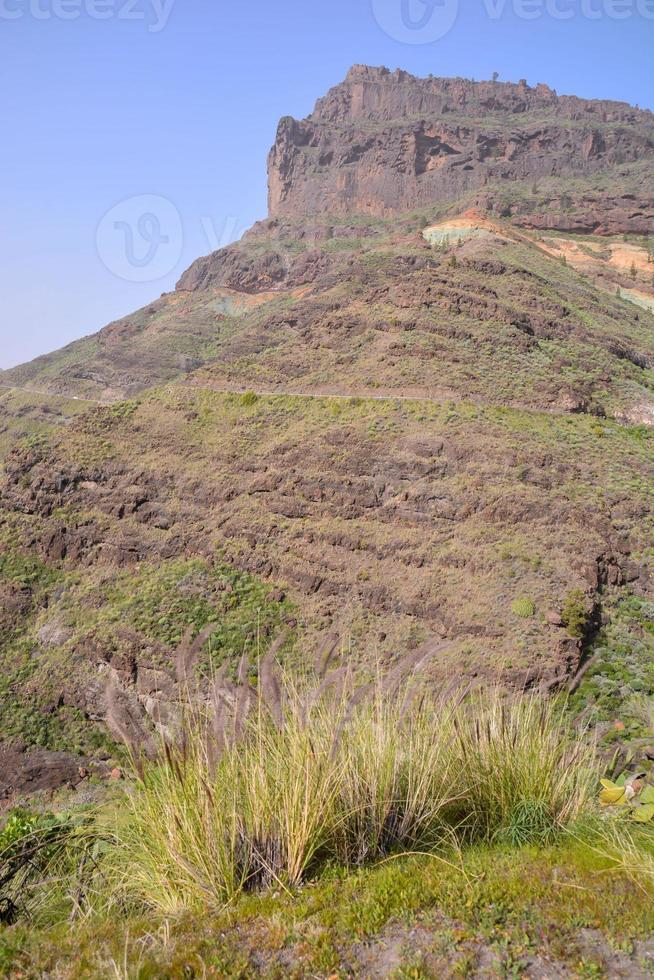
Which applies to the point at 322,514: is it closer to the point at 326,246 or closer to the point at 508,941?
the point at 508,941

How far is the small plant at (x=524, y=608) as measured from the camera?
51.5 ft

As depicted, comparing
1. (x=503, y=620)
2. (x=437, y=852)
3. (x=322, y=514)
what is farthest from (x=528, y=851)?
(x=322, y=514)

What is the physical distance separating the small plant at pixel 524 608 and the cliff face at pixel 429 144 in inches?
2521

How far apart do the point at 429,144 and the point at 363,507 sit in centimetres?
9074

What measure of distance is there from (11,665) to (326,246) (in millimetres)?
68822

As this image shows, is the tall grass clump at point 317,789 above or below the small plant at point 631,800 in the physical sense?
above

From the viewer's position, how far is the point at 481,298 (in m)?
32.8

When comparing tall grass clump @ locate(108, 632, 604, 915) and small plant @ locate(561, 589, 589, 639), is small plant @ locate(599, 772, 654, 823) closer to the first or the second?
tall grass clump @ locate(108, 632, 604, 915)

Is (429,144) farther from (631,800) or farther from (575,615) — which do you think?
(631,800)

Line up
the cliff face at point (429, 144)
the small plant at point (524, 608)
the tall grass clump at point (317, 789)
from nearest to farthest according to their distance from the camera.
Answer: the tall grass clump at point (317, 789) < the small plant at point (524, 608) < the cliff face at point (429, 144)

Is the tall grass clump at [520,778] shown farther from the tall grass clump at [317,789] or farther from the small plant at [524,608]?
the small plant at [524,608]

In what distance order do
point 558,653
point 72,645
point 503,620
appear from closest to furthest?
point 558,653 → point 503,620 → point 72,645

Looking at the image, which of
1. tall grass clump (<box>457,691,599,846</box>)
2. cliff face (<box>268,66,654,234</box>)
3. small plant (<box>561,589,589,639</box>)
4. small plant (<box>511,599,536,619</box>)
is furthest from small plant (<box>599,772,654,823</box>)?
cliff face (<box>268,66,654,234</box>)

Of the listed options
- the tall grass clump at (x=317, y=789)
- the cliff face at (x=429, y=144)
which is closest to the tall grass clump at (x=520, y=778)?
the tall grass clump at (x=317, y=789)
